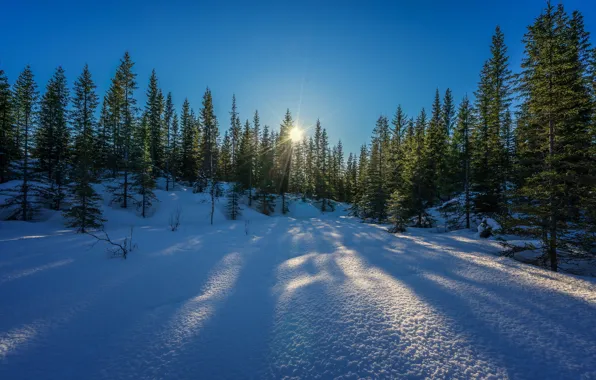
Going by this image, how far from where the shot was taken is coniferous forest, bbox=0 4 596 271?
6910 mm

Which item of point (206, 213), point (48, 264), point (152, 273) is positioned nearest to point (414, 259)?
point (152, 273)

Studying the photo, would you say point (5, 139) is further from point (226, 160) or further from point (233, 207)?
point (226, 160)

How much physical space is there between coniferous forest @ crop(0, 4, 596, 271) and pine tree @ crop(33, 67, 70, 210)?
17 cm

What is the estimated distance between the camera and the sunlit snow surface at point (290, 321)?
7.55 ft

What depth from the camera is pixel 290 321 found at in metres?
3.27

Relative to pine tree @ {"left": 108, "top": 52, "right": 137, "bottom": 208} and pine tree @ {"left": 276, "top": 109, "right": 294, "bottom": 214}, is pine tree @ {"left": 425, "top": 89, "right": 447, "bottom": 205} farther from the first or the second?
pine tree @ {"left": 108, "top": 52, "right": 137, "bottom": 208}

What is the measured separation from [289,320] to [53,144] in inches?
1317

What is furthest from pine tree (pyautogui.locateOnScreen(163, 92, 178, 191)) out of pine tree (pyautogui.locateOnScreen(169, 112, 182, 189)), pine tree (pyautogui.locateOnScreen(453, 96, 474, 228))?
pine tree (pyautogui.locateOnScreen(453, 96, 474, 228))

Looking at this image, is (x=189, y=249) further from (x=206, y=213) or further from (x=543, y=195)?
(x=206, y=213)

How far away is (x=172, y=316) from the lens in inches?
135

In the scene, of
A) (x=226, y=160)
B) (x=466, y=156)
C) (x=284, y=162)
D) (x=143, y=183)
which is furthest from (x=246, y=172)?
(x=466, y=156)

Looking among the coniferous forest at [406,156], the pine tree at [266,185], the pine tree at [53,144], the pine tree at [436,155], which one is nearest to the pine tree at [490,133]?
the coniferous forest at [406,156]

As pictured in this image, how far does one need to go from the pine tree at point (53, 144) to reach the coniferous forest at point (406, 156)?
17 cm

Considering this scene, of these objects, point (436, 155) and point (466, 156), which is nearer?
point (466, 156)
